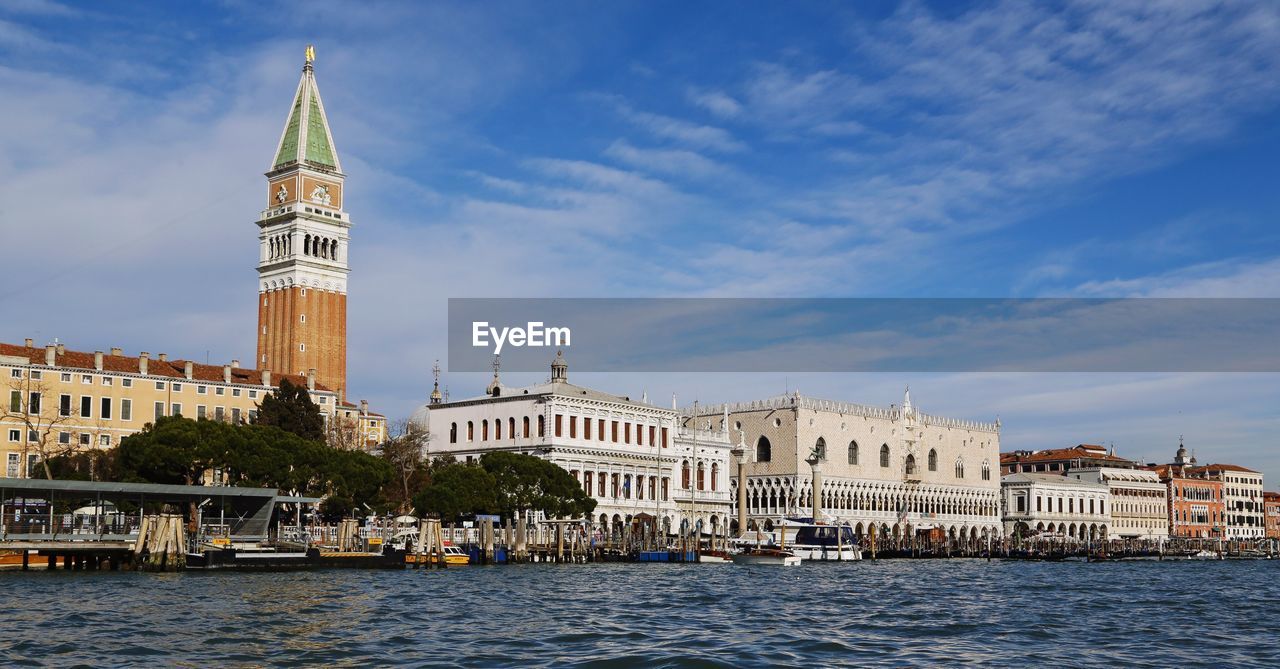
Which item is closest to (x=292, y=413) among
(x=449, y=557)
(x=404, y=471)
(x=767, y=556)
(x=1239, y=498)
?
(x=404, y=471)

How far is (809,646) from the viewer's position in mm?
23703

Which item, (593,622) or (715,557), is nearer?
(593,622)

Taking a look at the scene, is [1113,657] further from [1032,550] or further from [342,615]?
[1032,550]

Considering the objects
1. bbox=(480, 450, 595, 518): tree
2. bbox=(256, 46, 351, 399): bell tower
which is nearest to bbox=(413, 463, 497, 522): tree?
bbox=(480, 450, 595, 518): tree

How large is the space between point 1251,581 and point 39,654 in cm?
4896

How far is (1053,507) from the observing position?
371 feet

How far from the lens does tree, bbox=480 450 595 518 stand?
5706 centimetres

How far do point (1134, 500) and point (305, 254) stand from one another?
251ft

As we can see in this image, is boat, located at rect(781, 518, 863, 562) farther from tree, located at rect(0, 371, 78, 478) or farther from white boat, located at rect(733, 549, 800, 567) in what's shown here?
tree, located at rect(0, 371, 78, 478)

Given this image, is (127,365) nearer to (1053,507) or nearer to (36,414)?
(36,414)

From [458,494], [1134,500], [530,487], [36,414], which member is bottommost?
[1134,500]

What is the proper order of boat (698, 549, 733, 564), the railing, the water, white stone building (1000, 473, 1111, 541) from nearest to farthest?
1. the water
2. the railing
3. boat (698, 549, 733, 564)
4. white stone building (1000, 473, 1111, 541)

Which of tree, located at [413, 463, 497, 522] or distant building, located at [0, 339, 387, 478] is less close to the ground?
distant building, located at [0, 339, 387, 478]

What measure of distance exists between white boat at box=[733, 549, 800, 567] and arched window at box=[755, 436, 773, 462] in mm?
28124
